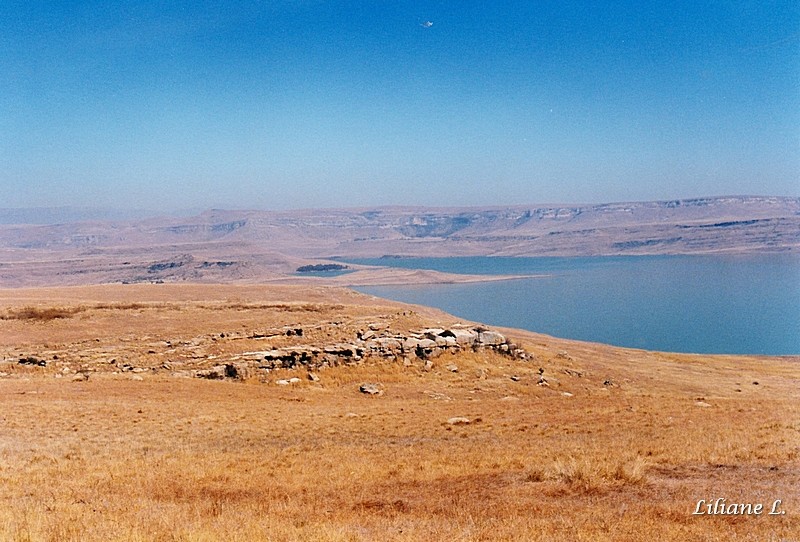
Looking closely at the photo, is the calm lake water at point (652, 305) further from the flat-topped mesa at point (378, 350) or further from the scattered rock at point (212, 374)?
the scattered rock at point (212, 374)

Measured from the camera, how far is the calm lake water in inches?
3209

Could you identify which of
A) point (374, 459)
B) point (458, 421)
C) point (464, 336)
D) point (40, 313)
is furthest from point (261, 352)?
point (40, 313)

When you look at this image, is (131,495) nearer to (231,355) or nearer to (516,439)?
(516,439)

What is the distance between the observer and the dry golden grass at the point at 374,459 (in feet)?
26.6

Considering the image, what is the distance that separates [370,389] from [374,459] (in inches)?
435

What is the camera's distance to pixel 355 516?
28.8ft

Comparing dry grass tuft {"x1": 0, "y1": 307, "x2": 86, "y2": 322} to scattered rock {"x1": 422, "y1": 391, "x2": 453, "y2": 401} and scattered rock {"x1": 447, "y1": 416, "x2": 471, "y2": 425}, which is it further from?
scattered rock {"x1": 447, "y1": 416, "x2": 471, "y2": 425}

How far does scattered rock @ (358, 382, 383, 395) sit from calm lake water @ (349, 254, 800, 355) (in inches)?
2375

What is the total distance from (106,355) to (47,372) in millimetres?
2278

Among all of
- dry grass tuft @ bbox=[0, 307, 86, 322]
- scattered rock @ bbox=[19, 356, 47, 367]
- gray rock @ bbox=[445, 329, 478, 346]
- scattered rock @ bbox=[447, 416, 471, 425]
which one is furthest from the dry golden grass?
dry grass tuft @ bbox=[0, 307, 86, 322]

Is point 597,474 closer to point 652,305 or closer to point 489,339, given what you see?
point 489,339

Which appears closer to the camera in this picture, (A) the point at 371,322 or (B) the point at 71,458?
(B) the point at 71,458

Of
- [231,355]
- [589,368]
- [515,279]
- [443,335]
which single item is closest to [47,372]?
[231,355]

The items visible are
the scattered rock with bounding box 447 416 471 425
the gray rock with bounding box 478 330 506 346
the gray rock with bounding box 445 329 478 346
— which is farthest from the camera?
the gray rock with bounding box 478 330 506 346
